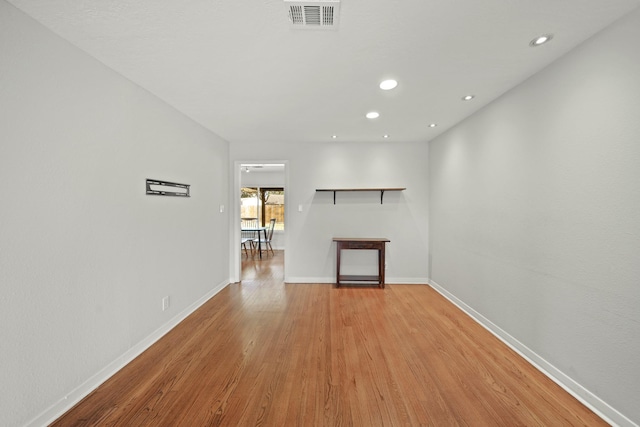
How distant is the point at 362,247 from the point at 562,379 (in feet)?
8.44

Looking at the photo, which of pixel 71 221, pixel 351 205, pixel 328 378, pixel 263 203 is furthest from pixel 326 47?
pixel 263 203

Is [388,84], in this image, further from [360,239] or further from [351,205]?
[360,239]

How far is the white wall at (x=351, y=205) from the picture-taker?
4.39 meters

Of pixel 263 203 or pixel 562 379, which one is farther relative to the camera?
pixel 263 203

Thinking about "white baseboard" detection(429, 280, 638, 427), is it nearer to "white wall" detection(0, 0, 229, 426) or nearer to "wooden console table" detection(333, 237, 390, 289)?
"wooden console table" detection(333, 237, 390, 289)

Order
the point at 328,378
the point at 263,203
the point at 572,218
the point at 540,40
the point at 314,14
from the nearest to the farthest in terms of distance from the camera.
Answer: the point at 314,14 → the point at 540,40 → the point at 572,218 → the point at 328,378 → the point at 263,203

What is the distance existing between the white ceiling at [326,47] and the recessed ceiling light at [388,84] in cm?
6

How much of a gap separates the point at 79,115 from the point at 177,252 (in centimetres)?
160

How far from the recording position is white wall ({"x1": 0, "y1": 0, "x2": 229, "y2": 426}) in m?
1.42

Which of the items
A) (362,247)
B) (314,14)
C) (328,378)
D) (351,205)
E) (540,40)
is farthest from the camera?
(351,205)

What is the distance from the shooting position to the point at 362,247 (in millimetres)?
4113

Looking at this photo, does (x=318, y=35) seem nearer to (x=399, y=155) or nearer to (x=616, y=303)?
(x=616, y=303)

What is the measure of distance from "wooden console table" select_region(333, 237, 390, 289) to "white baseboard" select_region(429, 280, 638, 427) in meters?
1.49

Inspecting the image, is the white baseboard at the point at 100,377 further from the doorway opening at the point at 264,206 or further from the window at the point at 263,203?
the window at the point at 263,203
